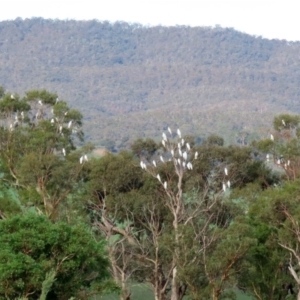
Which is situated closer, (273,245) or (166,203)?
(273,245)

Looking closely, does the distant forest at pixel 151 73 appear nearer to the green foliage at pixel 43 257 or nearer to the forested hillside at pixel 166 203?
the forested hillside at pixel 166 203

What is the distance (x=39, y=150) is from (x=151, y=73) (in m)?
128

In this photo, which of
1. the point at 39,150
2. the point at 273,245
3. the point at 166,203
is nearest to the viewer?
the point at 273,245

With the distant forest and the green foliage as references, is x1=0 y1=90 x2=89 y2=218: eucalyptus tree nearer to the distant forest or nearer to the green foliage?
the green foliage

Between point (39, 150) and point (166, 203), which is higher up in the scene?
point (39, 150)

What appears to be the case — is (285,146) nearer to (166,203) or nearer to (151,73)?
(166,203)

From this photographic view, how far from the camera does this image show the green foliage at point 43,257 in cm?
1107

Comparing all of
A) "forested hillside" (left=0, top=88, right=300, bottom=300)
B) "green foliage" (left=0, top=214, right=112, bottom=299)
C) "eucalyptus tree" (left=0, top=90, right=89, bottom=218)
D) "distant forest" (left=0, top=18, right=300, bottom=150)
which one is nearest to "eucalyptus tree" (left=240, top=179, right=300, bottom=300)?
"forested hillside" (left=0, top=88, right=300, bottom=300)

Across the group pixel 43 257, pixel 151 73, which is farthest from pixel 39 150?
pixel 151 73

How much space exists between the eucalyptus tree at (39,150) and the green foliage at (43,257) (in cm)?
758

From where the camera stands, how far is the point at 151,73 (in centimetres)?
14888

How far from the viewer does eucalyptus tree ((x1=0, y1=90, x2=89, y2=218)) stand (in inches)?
800

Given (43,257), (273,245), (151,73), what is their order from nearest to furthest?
(43,257) → (273,245) → (151,73)

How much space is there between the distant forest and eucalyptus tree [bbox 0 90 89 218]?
179 feet
